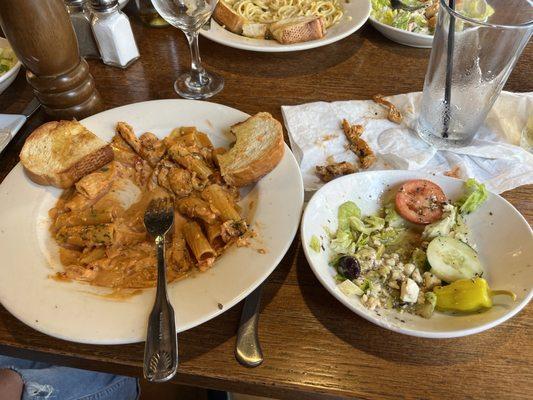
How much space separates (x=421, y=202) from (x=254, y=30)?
0.92m

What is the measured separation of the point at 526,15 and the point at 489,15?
10 centimetres

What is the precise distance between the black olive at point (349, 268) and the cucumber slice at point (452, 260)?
157 mm

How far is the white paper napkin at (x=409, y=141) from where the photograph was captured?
1209mm

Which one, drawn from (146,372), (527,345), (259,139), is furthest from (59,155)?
(527,345)

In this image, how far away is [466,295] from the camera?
860 millimetres

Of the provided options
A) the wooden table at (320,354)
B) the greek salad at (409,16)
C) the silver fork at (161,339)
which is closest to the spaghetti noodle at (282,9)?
the greek salad at (409,16)

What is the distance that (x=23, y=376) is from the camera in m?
1.32

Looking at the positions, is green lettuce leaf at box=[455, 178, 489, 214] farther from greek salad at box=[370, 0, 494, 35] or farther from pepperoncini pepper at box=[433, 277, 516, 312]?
greek salad at box=[370, 0, 494, 35]

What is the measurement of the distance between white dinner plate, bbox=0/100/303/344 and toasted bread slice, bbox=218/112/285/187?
27 mm

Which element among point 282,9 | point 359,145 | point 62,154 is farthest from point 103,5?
point 359,145

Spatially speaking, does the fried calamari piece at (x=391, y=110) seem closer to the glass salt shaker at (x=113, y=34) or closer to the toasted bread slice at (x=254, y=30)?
the toasted bread slice at (x=254, y=30)

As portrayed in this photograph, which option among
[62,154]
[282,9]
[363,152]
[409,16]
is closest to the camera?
[62,154]

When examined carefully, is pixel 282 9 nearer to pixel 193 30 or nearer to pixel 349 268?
pixel 193 30

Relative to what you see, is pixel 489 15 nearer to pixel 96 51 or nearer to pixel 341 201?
pixel 341 201
